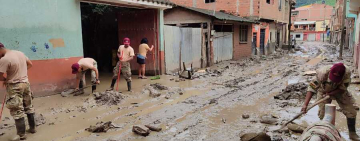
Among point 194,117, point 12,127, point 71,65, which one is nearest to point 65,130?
point 12,127

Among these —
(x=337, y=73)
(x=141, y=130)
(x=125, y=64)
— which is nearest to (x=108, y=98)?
(x=125, y=64)

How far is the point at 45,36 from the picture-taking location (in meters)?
6.96

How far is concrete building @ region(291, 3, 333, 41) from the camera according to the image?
195 ft

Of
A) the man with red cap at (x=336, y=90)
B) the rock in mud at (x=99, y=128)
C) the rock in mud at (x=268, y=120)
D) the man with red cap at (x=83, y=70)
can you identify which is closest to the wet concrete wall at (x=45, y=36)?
the man with red cap at (x=83, y=70)

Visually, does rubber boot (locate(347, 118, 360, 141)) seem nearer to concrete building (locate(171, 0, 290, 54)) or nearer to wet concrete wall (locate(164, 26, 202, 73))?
wet concrete wall (locate(164, 26, 202, 73))

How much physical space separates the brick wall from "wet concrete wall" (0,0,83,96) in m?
11.6

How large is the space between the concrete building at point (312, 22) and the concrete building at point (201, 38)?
47110 mm

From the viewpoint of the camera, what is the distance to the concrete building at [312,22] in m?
59.4

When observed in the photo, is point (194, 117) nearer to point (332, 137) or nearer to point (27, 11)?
point (332, 137)

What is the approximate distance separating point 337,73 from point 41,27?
669 cm

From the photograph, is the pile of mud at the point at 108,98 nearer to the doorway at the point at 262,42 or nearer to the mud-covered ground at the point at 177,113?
the mud-covered ground at the point at 177,113

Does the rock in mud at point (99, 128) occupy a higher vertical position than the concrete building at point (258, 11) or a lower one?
lower

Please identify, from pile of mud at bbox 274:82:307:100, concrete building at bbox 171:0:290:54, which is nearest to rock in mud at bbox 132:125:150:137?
pile of mud at bbox 274:82:307:100

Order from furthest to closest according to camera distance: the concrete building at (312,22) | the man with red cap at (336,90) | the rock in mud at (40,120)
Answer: the concrete building at (312,22) < the rock in mud at (40,120) < the man with red cap at (336,90)
